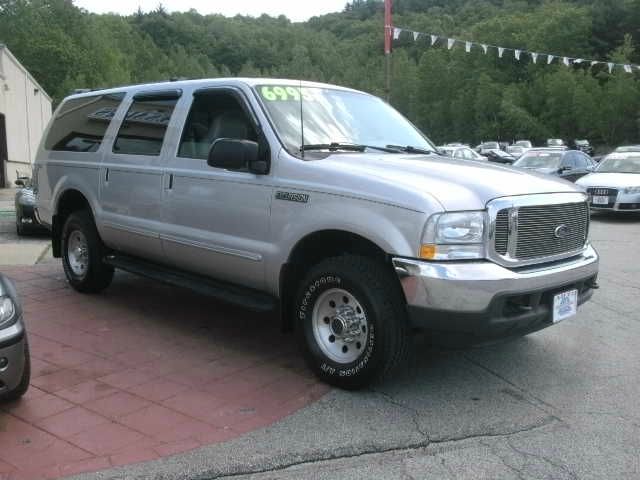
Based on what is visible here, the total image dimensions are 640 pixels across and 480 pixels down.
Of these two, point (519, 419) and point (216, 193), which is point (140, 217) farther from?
point (519, 419)

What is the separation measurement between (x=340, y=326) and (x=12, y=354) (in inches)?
75.2

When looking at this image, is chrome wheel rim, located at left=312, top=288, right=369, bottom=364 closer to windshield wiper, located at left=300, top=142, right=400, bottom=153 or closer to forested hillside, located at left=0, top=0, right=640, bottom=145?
windshield wiper, located at left=300, top=142, right=400, bottom=153

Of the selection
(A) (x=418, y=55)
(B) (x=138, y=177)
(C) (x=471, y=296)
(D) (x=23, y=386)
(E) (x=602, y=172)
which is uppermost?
(A) (x=418, y=55)

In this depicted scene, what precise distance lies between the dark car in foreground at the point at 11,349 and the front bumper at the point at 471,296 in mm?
2152

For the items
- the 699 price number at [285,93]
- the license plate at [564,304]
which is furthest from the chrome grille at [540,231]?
the 699 price number at [285,93]

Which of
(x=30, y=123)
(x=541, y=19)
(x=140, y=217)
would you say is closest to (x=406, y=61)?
(x=541, y=19)

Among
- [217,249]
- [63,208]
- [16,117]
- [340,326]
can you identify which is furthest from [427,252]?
[16,117]

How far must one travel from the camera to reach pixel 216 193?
4.86 metres

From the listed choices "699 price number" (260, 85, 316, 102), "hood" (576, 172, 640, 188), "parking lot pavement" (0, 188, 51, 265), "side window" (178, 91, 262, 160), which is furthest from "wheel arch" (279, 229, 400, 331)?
"hood" (576, 172, 640, 188)

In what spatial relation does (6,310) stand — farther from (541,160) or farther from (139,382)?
(541,160)

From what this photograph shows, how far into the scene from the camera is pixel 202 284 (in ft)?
16.9

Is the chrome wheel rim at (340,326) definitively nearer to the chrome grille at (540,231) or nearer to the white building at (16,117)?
the chrome grille at (540,231)

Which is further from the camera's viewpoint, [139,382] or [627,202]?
[627,202]

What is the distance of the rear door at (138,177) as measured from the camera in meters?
5.48
